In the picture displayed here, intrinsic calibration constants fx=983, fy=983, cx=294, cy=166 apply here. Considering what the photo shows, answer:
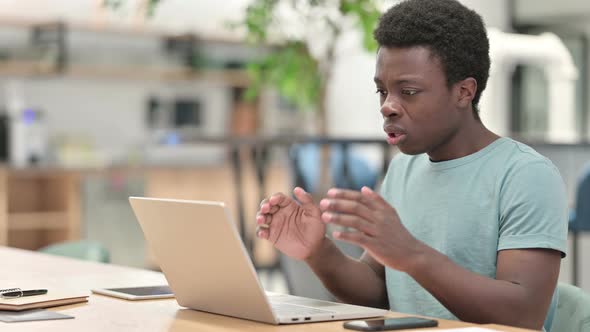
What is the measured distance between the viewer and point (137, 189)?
22.5 feet

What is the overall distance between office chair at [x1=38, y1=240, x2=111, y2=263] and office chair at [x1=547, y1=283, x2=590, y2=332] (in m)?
1.32

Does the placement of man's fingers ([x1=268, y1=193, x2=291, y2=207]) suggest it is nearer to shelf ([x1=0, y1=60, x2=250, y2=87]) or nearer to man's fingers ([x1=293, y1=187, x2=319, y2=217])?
man's fingers ([x1=293, y1=187, x2=319, y2=217])

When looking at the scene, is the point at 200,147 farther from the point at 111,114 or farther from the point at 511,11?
the point at 511,11

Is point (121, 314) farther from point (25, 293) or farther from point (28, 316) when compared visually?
point (25, 293)

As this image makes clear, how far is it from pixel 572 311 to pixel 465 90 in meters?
0.41

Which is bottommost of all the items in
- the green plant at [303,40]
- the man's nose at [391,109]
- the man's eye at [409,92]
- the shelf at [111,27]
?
the man's nose at [391,109]

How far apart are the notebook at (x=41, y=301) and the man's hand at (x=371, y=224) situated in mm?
530

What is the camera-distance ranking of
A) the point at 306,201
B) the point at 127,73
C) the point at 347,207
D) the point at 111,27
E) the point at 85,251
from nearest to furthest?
the point at 347,207, the point at 306,201, the point at 85,251, the point at 111,27, the point at 127,73

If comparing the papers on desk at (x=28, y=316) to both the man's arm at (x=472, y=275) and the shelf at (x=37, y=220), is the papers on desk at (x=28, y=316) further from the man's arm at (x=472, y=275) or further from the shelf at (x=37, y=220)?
the shelf at (x=37, y=220)

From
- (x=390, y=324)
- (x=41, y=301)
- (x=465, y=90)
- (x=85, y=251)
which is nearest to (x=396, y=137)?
(x=465, y=90)

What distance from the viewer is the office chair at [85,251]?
2.61 meters

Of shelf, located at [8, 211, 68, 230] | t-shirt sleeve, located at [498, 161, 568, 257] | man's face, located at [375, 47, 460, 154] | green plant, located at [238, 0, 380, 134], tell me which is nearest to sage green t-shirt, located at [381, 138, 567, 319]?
t-shirt sleeve, located at [498, 161, 568, 257]

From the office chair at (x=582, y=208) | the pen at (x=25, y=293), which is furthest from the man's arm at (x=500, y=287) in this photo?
the office chair at (x=582, y=208)

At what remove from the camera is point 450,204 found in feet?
5.62
